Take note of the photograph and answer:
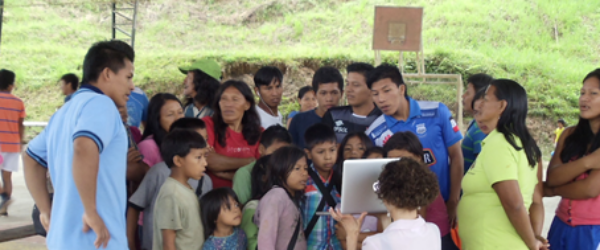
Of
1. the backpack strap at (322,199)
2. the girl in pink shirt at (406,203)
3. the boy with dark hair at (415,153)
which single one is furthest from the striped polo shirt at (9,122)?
the girl in pink shirt at (406,203)

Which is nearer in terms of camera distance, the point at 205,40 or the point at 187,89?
the point at 187,89

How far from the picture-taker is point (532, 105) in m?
12.7

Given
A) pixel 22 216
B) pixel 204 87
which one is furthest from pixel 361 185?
pixel 22 216

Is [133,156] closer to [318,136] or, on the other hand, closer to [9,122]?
[318,136]

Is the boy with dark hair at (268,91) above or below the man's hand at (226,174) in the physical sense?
above

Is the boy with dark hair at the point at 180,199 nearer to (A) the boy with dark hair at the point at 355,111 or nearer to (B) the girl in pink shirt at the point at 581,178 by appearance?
(A) the boy with dark hair at the point at 355,111

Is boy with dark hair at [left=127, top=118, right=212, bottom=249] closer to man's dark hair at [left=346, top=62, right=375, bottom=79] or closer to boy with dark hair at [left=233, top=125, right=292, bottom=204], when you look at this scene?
boy with dark hair at [left=233, top=125, right=292, bottom=204]

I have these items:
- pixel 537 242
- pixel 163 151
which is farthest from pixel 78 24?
pixel 537 242

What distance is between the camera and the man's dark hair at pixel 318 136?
8.81 ft

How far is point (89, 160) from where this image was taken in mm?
1683

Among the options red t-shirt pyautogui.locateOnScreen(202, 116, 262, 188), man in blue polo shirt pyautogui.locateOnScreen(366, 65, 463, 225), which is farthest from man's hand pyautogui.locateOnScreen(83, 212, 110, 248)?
man in blue polo shirt pyautogui.locateOnScreen(366, 65, 463, 225)

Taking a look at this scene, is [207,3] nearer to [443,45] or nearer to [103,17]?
[103,17]

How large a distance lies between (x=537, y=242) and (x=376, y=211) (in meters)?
0.75

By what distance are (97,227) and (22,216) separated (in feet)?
14.1
